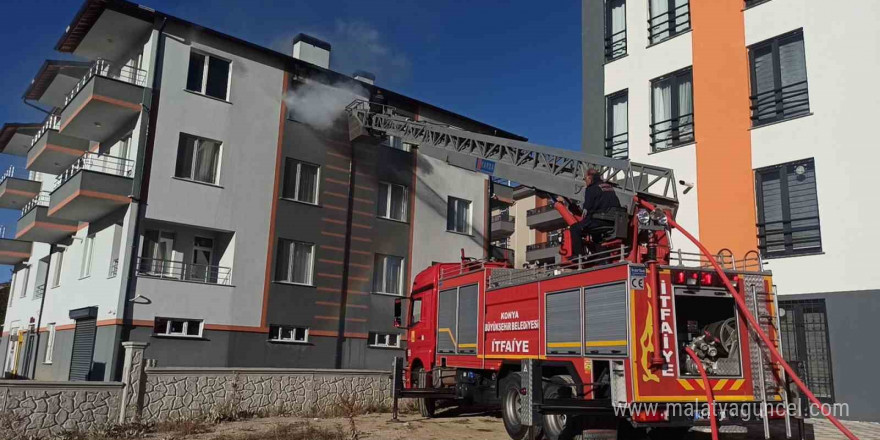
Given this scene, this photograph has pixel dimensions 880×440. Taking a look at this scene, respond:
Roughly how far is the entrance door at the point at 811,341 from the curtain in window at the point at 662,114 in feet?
17.8

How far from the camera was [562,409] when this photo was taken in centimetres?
909

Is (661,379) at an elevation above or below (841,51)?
below

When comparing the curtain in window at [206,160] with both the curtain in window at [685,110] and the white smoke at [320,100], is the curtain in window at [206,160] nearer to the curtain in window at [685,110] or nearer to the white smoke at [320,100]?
the white smoke at [320,100]

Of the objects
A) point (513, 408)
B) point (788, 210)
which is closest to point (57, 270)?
point (513, 408)

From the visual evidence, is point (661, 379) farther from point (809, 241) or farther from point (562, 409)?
point (809, 241)

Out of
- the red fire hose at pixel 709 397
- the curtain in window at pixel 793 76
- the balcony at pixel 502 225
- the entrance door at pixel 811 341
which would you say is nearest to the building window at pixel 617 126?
the curtain in window at pixel 793 76

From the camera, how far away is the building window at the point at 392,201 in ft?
78.8

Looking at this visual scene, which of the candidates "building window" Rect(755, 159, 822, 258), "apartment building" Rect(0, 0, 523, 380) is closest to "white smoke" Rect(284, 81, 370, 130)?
"apartment building" Rect(0, 0, 523, 380)

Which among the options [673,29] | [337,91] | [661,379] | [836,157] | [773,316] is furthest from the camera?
[337,91]

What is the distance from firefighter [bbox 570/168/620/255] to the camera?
10.9 metres

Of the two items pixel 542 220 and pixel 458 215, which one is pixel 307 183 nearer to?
pixel 458 215

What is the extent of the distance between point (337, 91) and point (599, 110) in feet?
30.2

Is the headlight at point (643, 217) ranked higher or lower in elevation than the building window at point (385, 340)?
higher

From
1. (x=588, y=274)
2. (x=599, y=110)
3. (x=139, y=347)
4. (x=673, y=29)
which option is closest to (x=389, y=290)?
(x=599, y=110)
